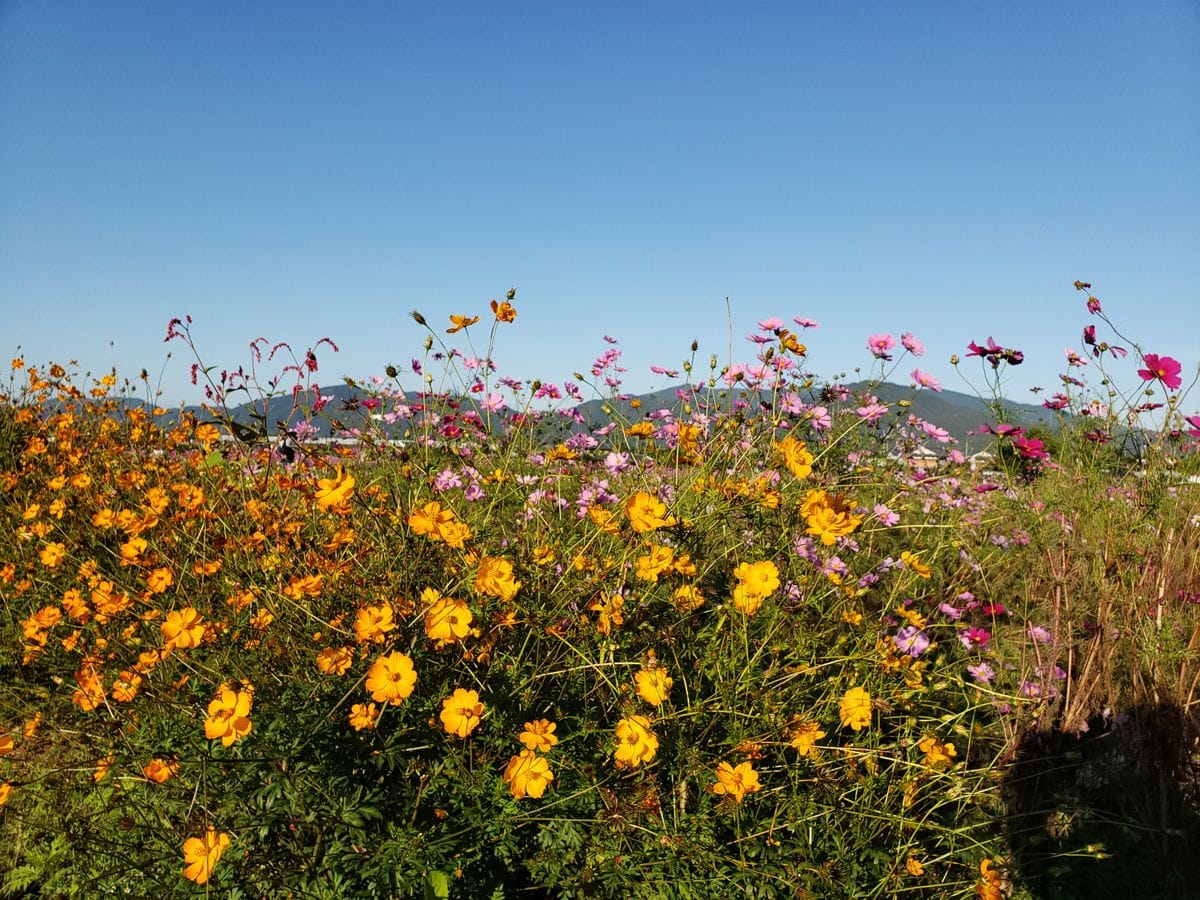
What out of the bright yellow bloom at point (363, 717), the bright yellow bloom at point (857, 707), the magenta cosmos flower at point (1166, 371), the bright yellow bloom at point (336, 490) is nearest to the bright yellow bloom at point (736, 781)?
the bright yellow bloom at point (857, 707)

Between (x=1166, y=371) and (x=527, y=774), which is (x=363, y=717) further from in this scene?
(x=1166, y=371)

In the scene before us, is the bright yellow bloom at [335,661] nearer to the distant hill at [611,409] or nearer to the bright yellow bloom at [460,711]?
the bright yellow bloom at [460,711]

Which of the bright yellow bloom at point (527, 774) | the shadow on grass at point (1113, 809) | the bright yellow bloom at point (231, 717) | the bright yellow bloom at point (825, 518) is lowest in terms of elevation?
the shadow on grass at point (1113, 809)

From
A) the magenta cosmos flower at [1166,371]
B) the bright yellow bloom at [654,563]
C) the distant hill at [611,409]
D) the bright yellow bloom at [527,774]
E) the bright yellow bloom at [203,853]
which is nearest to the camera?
the bright yellow bloom at [203,853]

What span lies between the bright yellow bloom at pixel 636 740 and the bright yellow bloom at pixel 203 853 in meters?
0.78

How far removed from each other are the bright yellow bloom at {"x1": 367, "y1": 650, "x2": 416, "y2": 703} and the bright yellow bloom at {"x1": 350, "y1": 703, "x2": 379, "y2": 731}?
80mm

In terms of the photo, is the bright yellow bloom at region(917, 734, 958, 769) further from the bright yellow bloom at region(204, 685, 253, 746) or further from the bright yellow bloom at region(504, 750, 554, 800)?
the bright yellow bloom at region(204, 685, 253, 746)

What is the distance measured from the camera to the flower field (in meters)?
1.41

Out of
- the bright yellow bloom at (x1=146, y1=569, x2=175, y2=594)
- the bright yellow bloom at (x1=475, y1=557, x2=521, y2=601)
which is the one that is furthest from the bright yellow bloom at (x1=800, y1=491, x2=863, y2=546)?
the bright yellow bloom at (x1=146, y1=569, x2=175, y2=594)

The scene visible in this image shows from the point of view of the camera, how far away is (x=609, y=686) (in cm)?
169

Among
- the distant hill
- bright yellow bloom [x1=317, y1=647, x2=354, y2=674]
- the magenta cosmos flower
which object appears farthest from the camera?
the magenta cosmos flower

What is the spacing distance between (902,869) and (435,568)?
1358mm

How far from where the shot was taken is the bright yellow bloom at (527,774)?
4.54ft

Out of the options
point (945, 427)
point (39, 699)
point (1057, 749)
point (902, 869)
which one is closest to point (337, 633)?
point (902, 869)
